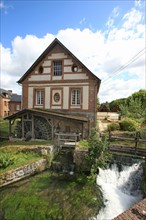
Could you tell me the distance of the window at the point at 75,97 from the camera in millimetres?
21000

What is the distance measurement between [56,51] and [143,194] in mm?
15966

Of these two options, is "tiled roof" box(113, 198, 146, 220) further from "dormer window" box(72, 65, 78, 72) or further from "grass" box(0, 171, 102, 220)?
"dormer window" box(72, 65, 78, 72)

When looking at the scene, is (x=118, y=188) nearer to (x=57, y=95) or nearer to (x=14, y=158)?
(x=14, y=158)

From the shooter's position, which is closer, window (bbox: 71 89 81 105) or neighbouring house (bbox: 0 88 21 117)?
window (bbox: 71 89 81 105)

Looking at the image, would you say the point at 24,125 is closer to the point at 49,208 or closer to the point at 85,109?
the point at 85,109

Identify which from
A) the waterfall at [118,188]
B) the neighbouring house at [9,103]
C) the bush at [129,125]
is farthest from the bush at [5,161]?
the neighbouring house at [9,103]

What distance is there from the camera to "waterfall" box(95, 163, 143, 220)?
10212 millimetres

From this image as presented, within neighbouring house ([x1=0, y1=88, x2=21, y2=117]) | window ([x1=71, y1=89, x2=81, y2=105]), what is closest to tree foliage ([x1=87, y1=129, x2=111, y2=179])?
window ([x1=71, y1=89, x2=81, y2=105])

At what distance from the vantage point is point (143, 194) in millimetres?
11297

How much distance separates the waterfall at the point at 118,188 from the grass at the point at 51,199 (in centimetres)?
50

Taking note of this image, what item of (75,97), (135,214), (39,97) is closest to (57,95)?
(75,97)

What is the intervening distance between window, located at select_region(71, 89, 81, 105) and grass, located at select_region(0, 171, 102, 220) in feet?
31.5

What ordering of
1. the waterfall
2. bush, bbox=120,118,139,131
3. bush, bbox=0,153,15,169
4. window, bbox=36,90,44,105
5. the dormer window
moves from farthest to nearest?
bush, bbox=120,118,139,131 < window, bbox=36,90,44,105 < the dormer window < bush, bbox=0,153,15,169 < the waterfall

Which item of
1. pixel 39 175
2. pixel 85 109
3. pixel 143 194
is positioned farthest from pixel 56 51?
pixel 143 194
